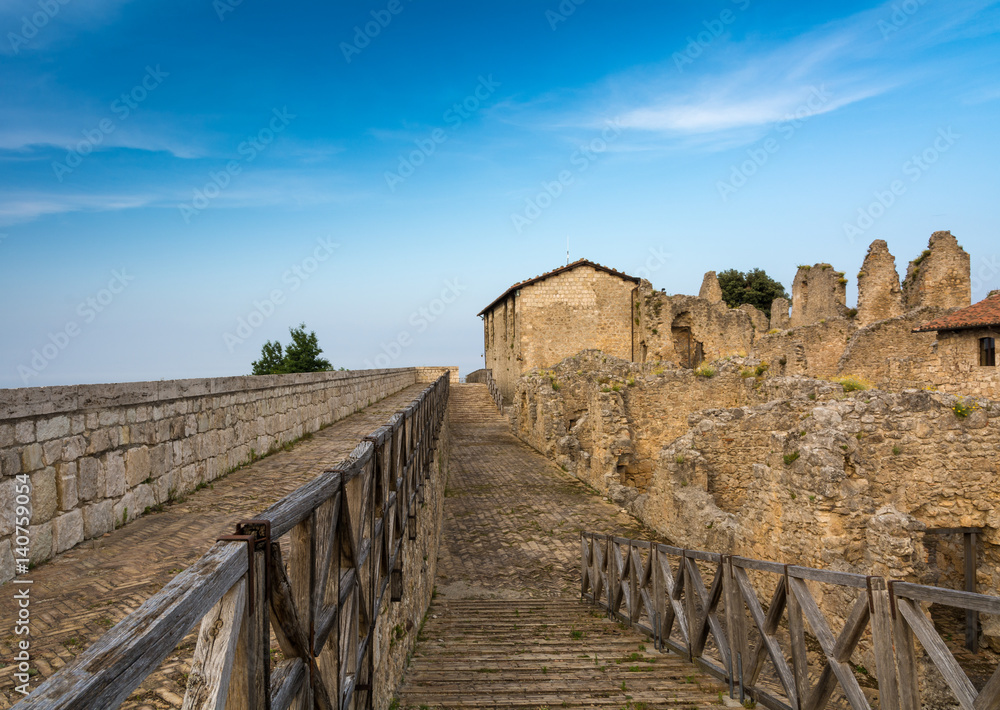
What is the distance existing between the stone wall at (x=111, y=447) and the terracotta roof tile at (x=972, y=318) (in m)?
20.0

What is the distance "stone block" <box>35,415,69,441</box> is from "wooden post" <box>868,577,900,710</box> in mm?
5867

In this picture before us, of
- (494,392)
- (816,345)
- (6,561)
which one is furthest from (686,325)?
(6,561)

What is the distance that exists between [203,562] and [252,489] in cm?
581

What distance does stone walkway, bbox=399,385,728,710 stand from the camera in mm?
5473

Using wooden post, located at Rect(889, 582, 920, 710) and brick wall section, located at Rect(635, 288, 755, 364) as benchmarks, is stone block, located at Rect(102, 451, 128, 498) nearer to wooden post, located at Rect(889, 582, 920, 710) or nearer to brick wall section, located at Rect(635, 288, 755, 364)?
wooden post, located at Rect(889, 582, 920, 710)

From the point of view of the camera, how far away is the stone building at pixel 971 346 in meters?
17.5

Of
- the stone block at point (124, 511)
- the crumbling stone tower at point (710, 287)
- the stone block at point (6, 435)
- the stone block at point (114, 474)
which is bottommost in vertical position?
the stone block at point (124, 511)

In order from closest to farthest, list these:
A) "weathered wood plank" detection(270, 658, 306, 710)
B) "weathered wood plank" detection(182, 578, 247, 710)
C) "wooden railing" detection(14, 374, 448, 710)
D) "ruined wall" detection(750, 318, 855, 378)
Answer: "wooden railing" detection(14, 374, 448, 710) < "weathered wood plank" detection(182, 578, 247, 710) < "weathered wood plank" detection(270, 658, 306, 710) < "ruined wall" detection(750, 318, 855, 378)

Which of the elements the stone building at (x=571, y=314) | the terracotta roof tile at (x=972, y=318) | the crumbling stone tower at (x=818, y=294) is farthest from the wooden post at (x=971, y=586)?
the crumbling stone tower at (x=818, y=294)

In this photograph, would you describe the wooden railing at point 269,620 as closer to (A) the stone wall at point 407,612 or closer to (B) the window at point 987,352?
(A) the stone wall at point 407,612

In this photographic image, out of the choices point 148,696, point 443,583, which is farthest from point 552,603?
point 148,696

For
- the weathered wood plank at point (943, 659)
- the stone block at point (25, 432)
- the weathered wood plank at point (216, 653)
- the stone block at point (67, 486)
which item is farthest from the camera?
the stone block at point (67, 486)

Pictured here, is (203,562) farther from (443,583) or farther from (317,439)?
(317,439)

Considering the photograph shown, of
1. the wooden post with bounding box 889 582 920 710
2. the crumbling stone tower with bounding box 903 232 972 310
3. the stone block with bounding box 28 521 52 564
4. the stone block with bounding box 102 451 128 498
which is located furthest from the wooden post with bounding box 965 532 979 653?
the crumbling stone tower with bounding box 903 232 972 310
